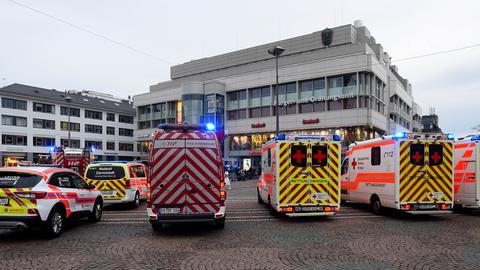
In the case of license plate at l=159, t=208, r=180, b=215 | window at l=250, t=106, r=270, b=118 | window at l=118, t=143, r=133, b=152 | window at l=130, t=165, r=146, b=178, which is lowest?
license plate at l=159, t=208, r=180, b=215

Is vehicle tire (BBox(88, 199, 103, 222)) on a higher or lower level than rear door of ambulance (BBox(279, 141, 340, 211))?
lower

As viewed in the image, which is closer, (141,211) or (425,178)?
(425,178)

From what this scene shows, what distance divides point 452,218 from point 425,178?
1.68 m

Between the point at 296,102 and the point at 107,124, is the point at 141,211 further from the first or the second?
the point at 107,124

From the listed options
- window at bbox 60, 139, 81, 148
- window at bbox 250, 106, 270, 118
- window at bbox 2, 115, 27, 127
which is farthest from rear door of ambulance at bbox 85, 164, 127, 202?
window at bbox 60, 139, 81, 148

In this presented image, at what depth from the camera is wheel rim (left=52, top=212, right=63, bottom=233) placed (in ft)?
28.1

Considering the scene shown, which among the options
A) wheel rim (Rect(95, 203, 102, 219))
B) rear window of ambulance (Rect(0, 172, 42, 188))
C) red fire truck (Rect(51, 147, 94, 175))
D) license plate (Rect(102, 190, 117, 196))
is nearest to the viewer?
rear window of ambulance (Rect(0, 172, 42, 188))

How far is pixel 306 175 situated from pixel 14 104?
6168 centimetres

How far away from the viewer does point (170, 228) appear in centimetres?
1005

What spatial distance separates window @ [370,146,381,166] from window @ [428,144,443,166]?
1457 millimetres

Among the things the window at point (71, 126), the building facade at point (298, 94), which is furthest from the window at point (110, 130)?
the building facade at point (298, 94)

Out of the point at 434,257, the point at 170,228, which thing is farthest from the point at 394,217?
the point at 170,228

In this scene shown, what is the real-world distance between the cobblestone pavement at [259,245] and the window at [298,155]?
1.68 meters

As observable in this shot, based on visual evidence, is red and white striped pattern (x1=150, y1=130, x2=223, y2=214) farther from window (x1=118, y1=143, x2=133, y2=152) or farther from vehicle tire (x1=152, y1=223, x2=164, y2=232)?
window (x1=118, y1=143, x2=133, y2=152)
